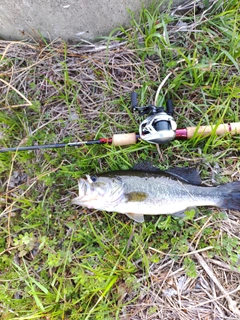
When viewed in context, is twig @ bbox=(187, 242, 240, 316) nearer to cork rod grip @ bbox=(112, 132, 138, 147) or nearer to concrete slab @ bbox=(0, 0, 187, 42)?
cork rod grip @ bbox=(112, 132, 138, 147)

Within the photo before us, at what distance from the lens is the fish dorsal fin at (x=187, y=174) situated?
282 cm

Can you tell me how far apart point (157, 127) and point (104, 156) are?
23.3 inches

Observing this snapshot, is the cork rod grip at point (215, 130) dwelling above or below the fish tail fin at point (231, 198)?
above

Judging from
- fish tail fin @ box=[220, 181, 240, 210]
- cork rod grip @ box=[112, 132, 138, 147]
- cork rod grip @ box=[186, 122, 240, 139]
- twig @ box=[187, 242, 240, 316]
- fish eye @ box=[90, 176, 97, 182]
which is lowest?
twig @ box=[187, 242, 240, 316]

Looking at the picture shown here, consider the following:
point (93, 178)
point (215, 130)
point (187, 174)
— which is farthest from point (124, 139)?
point (215, 130)

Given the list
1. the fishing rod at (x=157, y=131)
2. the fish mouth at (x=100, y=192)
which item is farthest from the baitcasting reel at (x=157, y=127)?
the fish mouth at (x=100, y=192)

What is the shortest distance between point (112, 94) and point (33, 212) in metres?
1.41

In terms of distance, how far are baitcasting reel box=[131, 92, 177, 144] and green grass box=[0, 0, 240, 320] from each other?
0.21 m

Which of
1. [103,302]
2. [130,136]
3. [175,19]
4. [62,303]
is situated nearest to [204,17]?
[175,19]

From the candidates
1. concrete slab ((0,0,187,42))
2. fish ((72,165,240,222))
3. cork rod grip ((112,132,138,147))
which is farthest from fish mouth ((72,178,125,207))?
concrete slab ((0,0,187,42))

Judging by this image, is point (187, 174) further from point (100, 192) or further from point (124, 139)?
point (100, 192)

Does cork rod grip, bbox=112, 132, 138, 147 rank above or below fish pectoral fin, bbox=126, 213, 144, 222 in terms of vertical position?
above

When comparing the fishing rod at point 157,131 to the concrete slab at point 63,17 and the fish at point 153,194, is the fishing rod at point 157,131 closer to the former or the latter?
the fish at point 153,194

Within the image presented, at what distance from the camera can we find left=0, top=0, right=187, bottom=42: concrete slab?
2.82 m
